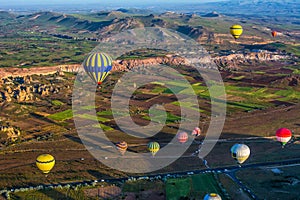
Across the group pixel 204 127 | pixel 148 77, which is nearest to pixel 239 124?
pixel 204 127

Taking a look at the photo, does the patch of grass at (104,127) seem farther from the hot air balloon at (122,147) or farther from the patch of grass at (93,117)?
the hot air balloon at (122,147)

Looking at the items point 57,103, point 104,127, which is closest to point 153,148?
point 104,127

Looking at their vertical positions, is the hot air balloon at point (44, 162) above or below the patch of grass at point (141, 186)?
above

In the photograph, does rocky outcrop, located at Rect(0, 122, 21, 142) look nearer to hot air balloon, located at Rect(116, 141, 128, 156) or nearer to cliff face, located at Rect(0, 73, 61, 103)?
hot air balloon, located at Rect(116, 141, 128, 156)

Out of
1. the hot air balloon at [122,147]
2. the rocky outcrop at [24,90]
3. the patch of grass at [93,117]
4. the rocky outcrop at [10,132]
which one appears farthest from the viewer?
the rocky outcrop at [24,90]

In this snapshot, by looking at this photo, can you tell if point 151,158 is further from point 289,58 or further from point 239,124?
point 289,58

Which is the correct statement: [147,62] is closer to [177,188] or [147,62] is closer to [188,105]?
[188,105]

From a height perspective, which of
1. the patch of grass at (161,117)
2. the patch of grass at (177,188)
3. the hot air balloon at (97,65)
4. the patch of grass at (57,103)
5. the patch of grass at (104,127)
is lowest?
the patch of grass at (57,103)

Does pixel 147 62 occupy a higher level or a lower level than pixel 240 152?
lower

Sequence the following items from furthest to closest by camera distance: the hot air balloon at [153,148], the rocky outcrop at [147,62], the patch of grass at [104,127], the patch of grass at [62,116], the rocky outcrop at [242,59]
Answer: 1. the rocky outcrop at [242,59]
2. the rocky outcrop at [147,62]
3. the patch of grass at [62,116]
4. the patch of grass at [104,127]
5. the hot air balloon at [153,148]

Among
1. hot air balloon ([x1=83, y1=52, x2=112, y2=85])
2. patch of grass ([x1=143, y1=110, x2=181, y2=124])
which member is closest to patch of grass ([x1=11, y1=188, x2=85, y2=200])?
hot air balloon ([x1=83, y1=52, x2=112, y2=85])

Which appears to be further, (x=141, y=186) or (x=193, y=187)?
(x=141, y=186)

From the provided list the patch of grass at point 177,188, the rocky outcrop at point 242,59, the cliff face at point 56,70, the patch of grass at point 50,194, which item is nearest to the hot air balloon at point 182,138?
the patch of grass at point 177,188
